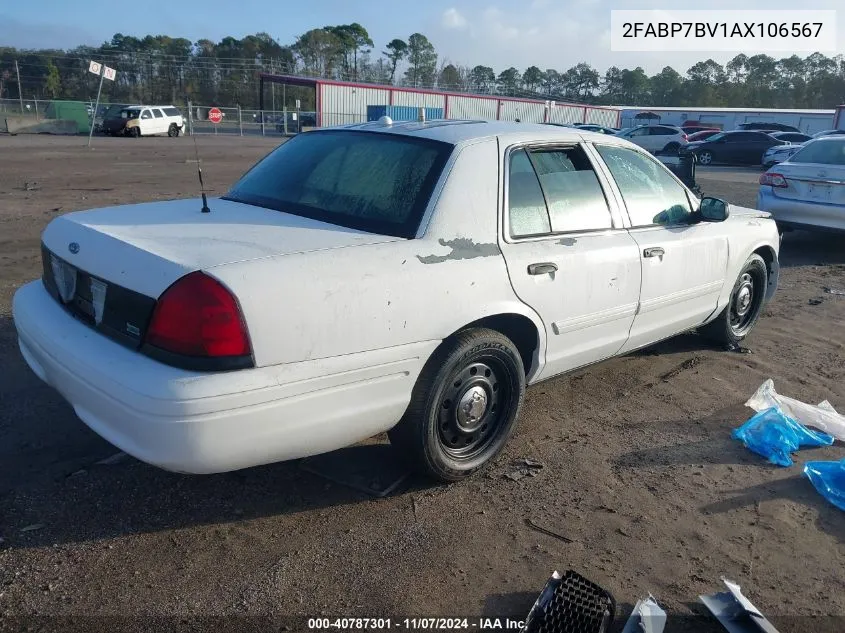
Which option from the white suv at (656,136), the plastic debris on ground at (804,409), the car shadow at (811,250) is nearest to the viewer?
the plastic debris on ground at (804,409)

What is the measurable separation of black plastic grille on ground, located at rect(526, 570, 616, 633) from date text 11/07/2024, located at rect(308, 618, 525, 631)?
93 mm

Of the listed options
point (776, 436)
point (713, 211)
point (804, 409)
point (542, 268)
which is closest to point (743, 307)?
point (713, 211)

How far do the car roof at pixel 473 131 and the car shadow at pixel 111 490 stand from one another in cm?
166

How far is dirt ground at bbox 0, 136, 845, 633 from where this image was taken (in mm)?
2520

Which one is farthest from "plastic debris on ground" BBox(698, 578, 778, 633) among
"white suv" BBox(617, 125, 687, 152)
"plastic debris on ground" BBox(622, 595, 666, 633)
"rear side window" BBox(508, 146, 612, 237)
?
"white suv" BBox(617, 125, 687, 152)

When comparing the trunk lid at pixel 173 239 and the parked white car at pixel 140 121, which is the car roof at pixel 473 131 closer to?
the trunk lid at pixel 173 239

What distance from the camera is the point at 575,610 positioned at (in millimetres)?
2445

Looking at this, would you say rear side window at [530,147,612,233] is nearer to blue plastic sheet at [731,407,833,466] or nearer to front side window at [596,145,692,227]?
front side window at [596,145,692,227]

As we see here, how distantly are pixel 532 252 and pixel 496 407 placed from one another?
2.61 feet

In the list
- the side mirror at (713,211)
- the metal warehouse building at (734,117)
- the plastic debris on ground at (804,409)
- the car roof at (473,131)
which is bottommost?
the plastic debris on ground at (804,409)

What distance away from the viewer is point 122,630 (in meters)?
2.31

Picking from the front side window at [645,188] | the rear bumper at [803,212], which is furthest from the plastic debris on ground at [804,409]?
the rear bumper at [803,212]

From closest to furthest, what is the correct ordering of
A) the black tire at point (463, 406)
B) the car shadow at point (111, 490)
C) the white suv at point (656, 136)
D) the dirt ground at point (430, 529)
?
1. the dirt ground at point (430, 529)
2. the car shadow at point (111, 490)
3. the black tire at point (463, 406)
4. the white suv at point (656, 136)

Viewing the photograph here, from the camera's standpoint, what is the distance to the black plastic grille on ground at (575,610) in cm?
238
